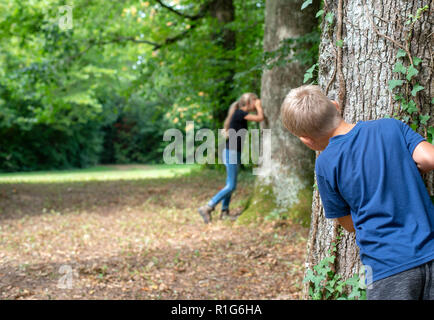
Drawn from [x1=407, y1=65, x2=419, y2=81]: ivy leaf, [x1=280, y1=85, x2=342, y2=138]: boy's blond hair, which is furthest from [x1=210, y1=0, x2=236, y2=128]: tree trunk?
[x1=280, y1=85, x2=342, y2=138]: boy's blond hair

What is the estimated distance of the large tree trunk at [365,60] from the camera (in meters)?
2.58

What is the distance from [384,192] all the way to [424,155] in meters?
0.26

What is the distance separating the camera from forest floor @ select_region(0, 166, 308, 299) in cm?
445

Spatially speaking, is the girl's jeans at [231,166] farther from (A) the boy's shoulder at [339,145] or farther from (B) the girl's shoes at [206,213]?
(A) the boy's shoulder at [339,145]

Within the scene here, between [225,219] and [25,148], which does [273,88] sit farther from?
[25,148]

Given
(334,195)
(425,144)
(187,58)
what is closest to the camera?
(425,144)

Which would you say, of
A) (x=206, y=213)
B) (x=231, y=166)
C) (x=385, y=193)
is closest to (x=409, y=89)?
(x=385, y=193)

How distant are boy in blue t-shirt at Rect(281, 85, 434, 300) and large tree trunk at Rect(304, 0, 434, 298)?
0.67 meters

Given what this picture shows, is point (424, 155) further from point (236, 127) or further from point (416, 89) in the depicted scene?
point (236, 127)

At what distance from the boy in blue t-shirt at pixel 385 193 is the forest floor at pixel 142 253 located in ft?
8.10

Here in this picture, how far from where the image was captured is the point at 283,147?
711 centimetres

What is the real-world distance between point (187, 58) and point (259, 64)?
672 centimetres

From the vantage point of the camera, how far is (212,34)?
45.2ft
